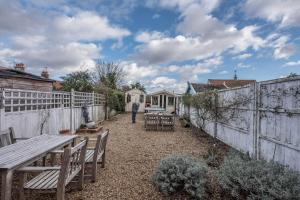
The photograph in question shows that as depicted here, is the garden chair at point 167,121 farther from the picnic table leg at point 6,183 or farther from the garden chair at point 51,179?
the picnic table leg at point 6,183

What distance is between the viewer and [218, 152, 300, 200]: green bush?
2.32 metres

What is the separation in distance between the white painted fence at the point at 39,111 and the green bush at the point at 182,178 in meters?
3.65

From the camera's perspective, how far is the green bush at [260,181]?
2.32 m

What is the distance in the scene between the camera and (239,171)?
9.26 feet

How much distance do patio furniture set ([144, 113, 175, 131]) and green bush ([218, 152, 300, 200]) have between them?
23.8 feet

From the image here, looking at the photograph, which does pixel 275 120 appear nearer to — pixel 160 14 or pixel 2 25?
pixel 160 14

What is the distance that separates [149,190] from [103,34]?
9626 millimetres

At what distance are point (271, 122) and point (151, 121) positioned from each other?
711 cm

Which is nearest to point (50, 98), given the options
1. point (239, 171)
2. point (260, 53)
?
point (239, 171)

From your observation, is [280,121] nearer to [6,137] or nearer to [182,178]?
[182,178]

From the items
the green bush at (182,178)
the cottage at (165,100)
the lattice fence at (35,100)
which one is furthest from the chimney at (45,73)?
the green bush at (182,178)

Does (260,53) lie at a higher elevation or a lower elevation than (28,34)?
lower

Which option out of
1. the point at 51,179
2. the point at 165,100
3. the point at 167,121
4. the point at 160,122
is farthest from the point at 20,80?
the point at 165,100

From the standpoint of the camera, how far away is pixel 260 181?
8.19ft
